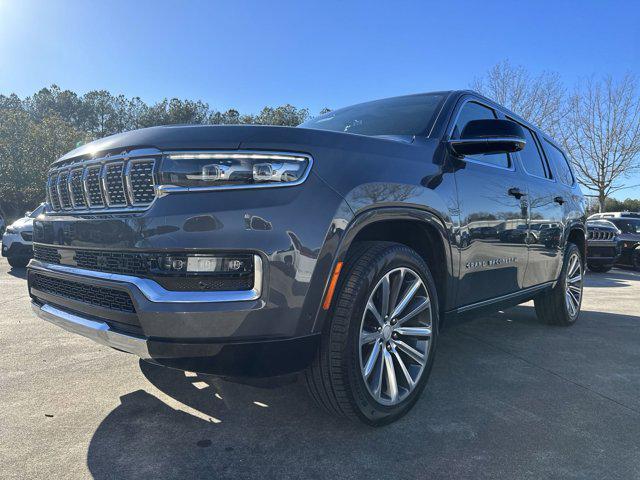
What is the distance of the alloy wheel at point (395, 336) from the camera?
2.25 metres

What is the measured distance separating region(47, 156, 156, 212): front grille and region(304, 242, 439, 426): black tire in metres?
0.93

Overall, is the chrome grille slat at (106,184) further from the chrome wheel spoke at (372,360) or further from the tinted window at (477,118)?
the tinted window at (477,118)

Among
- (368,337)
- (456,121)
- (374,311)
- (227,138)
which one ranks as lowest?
(368,337)

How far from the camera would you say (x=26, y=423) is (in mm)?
2328

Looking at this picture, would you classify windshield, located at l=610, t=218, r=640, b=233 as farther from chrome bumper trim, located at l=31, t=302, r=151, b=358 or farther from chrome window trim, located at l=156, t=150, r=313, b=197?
chrome bumper trim, located at l=31, t=302, r=151, b=358

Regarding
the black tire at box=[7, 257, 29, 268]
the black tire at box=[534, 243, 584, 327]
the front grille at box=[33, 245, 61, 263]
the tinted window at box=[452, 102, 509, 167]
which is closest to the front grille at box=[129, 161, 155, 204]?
the front grille at box=[33, 245, 61, 263]

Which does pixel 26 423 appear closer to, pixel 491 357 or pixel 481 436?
pixel 481 436

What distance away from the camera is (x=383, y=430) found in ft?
7.52

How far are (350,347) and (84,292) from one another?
4.14ft

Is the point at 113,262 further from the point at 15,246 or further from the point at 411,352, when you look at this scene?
the point at 15,246

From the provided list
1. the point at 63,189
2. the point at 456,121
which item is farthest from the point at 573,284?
the point at 63,189

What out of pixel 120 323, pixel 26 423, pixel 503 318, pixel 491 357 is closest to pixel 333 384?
pixel 120 323

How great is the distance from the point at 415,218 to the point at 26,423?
2197mm

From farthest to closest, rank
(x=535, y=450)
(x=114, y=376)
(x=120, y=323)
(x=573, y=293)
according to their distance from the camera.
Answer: (x=573, y=293), (x=114, y=376), (x=535, y=450), (x=120, y=323)
